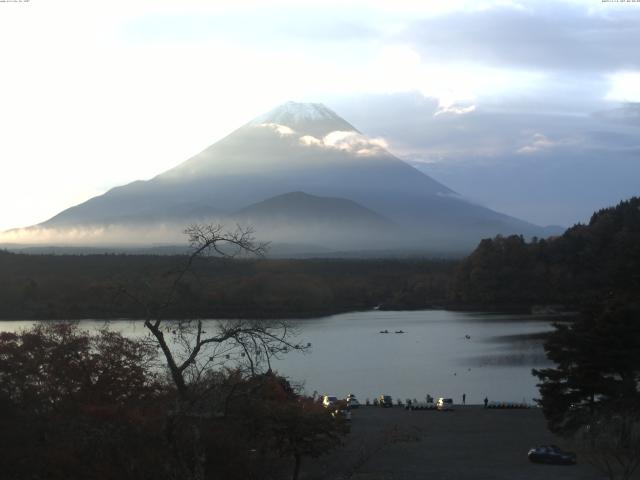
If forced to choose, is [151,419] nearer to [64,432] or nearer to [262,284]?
[64,432]

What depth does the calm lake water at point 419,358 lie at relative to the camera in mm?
18016

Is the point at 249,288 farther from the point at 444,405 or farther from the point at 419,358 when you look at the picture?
the point at 444,405

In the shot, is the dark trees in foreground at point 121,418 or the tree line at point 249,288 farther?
the tree line at point 249,288

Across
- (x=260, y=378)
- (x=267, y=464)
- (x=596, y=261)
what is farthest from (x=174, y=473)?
(x=596, y=261)

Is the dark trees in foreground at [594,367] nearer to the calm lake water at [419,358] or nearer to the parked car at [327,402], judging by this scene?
the parked car at [327,402]

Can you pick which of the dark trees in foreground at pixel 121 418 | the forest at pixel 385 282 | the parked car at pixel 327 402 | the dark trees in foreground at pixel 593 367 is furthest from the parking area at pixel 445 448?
the forest at pixel 385 282

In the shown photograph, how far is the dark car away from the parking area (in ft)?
0.30

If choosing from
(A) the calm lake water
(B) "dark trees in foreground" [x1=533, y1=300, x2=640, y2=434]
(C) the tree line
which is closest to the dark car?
(B) "dark trees in foreground" [x1=533, y1=300, x2=640, y2=434]

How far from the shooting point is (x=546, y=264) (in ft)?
137

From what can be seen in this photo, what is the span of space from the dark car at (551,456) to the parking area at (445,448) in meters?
0.09

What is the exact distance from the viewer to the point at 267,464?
22.5 feet

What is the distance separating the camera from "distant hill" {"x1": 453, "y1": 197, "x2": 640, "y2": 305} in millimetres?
39000

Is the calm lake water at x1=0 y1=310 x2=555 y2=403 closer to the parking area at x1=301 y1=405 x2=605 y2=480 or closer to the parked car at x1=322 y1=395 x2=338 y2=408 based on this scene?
the parked car at x1=322 y1=395 x2=338 y2=408

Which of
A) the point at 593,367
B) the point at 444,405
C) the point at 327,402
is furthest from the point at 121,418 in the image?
the point at 444,405
